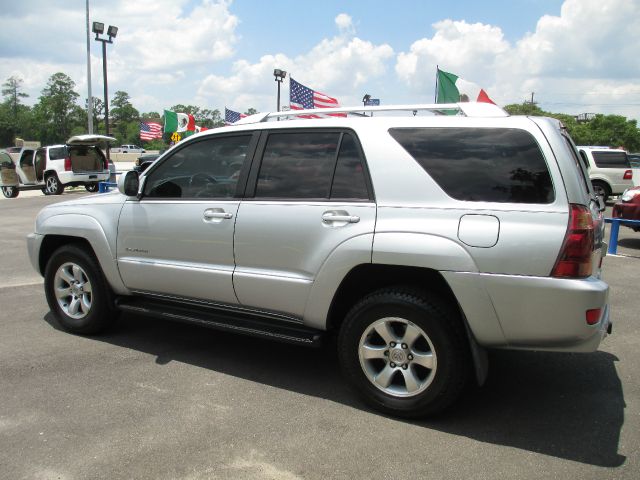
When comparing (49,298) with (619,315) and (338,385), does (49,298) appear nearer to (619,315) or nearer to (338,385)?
(338,385)

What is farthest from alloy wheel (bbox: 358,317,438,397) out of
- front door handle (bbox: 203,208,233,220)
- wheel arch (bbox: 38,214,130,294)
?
wheel arch (bbox: 38,214,130,294)

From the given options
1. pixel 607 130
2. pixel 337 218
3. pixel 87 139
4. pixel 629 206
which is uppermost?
pixel 607 130

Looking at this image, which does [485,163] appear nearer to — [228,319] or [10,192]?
[228,319]

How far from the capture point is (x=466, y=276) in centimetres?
313

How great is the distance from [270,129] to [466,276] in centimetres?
182

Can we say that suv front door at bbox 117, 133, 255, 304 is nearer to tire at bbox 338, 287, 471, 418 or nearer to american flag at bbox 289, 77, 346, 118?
tire at bbox 338, 287, 471, 418

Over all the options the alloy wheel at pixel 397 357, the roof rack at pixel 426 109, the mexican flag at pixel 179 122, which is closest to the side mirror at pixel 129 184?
the roof rack at pixel 426 109

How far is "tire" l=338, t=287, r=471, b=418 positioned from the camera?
327cm

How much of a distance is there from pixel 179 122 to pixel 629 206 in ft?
67.2

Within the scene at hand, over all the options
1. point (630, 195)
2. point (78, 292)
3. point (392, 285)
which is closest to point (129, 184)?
point (78, 292)

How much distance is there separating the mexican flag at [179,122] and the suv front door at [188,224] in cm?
2160

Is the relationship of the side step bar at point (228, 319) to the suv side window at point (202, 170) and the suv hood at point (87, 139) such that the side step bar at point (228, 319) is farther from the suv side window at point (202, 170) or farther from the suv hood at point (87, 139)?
the suv hood at point (87, 139)

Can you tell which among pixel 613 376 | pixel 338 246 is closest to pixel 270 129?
pixel 338 246

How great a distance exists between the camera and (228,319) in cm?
405
